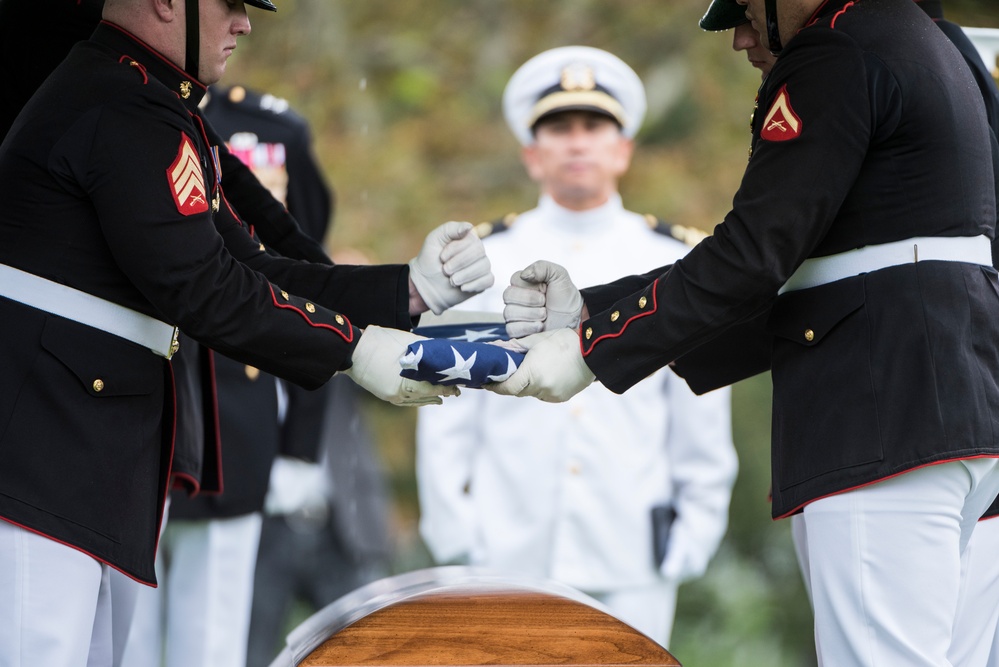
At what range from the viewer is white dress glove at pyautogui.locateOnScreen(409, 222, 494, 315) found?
9.32ft

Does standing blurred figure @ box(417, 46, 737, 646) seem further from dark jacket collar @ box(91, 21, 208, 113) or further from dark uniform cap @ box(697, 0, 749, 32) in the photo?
dark jacket collar @ box(91, 21, 208, 113)

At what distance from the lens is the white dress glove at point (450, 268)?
2.84 metres

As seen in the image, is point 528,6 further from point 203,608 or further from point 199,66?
point 199,66

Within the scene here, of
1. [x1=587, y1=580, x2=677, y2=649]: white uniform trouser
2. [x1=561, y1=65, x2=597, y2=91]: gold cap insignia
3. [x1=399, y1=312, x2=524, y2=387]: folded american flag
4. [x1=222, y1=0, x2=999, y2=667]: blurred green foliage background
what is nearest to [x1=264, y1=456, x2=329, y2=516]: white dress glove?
[x1=222, y1=0, x2=999, y2=667]: blurred green foliage background

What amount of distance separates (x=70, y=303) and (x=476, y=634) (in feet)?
2.97

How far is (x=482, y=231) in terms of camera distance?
4.35 m

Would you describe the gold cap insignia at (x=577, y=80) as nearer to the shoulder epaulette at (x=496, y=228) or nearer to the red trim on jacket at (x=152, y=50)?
the shoulder epaulette at (x=496, y=228)

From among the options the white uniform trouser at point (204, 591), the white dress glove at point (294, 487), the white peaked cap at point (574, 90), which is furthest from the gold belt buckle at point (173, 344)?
the white peaked cap at point (574, 90)

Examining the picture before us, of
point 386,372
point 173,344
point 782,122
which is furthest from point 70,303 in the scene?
point 782,122

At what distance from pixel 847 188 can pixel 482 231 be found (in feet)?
7.20

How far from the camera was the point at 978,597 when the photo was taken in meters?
2.46

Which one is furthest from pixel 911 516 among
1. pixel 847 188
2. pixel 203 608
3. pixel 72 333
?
pixel 203 608

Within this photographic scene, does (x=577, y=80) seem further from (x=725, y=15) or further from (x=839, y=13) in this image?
(x=839, y=13)

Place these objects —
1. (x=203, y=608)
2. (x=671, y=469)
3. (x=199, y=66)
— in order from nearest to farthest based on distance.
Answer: (x=199, y=66) → (x=203, y=608) → (x=671, y=469)
